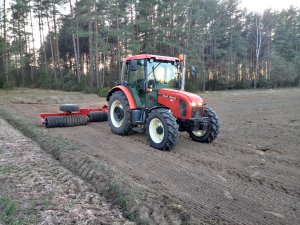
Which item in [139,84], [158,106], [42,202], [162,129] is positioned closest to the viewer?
[42,202]

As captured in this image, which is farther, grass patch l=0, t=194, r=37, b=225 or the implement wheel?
the implement wheel

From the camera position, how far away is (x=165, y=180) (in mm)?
4574

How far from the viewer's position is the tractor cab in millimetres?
7094

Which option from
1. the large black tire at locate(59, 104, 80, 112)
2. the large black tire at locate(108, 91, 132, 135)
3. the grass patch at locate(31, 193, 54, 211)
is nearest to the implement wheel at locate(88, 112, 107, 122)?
the large black tire at locate(59, 104, 80, 112)

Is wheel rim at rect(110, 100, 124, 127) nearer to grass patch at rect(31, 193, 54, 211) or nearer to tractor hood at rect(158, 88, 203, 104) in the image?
tractor hood at rect(158, 88, 203, 104)

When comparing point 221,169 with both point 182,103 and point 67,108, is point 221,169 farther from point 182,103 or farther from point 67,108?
point 67,108

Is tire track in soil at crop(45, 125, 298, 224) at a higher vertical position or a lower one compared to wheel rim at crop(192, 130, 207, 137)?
lower

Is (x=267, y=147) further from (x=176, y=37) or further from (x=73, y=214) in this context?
(x=176, y=37)

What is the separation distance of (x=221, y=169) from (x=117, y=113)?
13.3ft

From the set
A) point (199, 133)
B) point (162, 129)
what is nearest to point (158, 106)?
point (162, 129)

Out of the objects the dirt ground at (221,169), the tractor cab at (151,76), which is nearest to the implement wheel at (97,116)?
the dirt ground at (221,169)

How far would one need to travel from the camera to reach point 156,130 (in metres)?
6.53

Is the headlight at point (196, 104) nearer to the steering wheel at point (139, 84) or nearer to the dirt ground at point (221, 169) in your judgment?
the dirt ground at point (221, 169)

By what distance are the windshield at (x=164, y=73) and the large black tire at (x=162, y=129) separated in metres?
1.11
